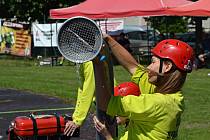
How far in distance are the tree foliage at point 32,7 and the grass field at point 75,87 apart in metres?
7.33

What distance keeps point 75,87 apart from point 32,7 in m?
17.2

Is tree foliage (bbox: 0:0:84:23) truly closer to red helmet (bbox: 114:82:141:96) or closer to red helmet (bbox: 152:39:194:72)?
red helmet (bbox: 114:82:141:96)

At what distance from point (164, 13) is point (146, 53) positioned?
403 inches

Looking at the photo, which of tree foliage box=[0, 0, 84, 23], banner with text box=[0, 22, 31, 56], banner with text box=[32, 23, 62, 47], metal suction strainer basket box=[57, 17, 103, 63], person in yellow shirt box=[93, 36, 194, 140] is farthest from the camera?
tree foliage box=[0, 0, 84, 23]

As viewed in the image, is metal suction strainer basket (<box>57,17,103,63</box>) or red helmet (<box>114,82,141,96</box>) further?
red helmet (<box>114,82,141,96</box>)

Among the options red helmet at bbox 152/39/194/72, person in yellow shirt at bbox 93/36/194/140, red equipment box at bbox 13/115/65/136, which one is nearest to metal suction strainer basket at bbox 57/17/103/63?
person in yellow shirt at bbox 93/36/194/140

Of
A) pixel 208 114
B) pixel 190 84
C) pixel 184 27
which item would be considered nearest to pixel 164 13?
pixel 190 84

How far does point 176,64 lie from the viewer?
10.7 feet

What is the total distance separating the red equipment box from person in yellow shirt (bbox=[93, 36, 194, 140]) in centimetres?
194

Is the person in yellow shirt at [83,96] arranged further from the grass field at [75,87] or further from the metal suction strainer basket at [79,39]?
the grass field at [75,87]

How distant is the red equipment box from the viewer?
5.16m

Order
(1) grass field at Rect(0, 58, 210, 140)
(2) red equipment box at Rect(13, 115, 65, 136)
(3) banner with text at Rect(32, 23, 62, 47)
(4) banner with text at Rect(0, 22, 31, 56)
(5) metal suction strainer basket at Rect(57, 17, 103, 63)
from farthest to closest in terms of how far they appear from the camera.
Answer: (4) banner with text at Rect(0, 22, 31, 56)
(3) banner with text at Rect(32, 23, 62, 47)
(1) grass field at Rect(0, 58, 210, 140)
(2) red equipment box at Rect(13, 115, 65, 136)
(5) metal suction strainer basket at Rect(57, 17, 103, 63)

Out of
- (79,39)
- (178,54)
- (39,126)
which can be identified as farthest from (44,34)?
(79,39)

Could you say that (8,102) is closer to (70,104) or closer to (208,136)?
(70,104)
